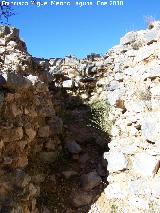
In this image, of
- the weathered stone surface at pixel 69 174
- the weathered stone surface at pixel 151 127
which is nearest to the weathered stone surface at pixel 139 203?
the weathered stone surface at pixel 151 127

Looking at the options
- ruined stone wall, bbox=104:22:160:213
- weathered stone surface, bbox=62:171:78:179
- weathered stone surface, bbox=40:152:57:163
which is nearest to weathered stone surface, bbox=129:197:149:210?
ruined stone wall, bbox=104:22:160:213

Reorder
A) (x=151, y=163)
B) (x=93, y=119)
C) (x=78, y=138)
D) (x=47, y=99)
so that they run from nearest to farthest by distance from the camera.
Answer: (x=151, y=163) → (x=47, y=99) → (x=78, y=138) → (x=93, y=119)

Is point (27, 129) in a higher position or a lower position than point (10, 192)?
higher

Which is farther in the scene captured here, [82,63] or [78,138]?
[82,63]

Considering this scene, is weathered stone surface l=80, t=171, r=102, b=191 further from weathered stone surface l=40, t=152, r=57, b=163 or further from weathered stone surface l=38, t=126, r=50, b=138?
weathered stone surface l=38, t=126, r=50, b=138

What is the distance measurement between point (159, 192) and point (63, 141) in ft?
10.3

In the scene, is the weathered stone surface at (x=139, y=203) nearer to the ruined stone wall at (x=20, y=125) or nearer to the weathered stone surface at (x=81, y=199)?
the weathered stone surface at (x=81, y=199)

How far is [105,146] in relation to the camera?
9.58m

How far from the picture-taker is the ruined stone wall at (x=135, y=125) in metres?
7.38

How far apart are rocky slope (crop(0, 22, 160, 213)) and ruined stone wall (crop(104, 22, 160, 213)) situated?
0.02 meters

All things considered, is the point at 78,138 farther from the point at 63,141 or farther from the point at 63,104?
the point at 63,104

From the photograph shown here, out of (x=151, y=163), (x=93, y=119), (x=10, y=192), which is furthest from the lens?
(x=93, y=119)

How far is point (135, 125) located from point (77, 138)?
1660mm

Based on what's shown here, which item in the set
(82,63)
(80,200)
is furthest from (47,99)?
(82,63)
